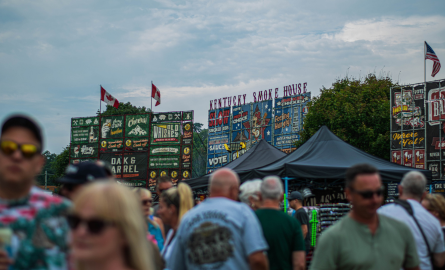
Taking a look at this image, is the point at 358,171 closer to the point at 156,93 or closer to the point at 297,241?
the point at 297,241

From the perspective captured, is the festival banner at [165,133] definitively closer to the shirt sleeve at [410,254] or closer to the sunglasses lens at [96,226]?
the shirt sleeve at [410,254]

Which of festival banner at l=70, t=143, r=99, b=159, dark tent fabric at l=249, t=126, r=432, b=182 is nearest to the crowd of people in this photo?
dark tent fabric at l=249, t=126, r=432, b=182

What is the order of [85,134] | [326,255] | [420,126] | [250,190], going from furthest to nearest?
[85,134], [420,126], [250,190], [326,255]

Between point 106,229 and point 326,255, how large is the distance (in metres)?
1.98

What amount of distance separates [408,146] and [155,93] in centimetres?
2353

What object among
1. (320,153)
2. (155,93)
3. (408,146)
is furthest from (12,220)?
(155,93)

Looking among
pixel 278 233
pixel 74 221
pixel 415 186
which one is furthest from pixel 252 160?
pixel 74 221

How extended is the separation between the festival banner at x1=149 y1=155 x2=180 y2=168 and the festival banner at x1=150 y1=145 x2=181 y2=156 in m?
0.30

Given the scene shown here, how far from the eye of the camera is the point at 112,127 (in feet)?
114

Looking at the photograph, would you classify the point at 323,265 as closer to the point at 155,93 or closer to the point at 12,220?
the point at 12,220

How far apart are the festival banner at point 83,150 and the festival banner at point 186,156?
25.9 feet

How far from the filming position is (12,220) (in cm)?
196

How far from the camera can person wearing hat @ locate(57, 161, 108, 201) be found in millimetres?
2664

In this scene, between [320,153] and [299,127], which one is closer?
[320,153]
